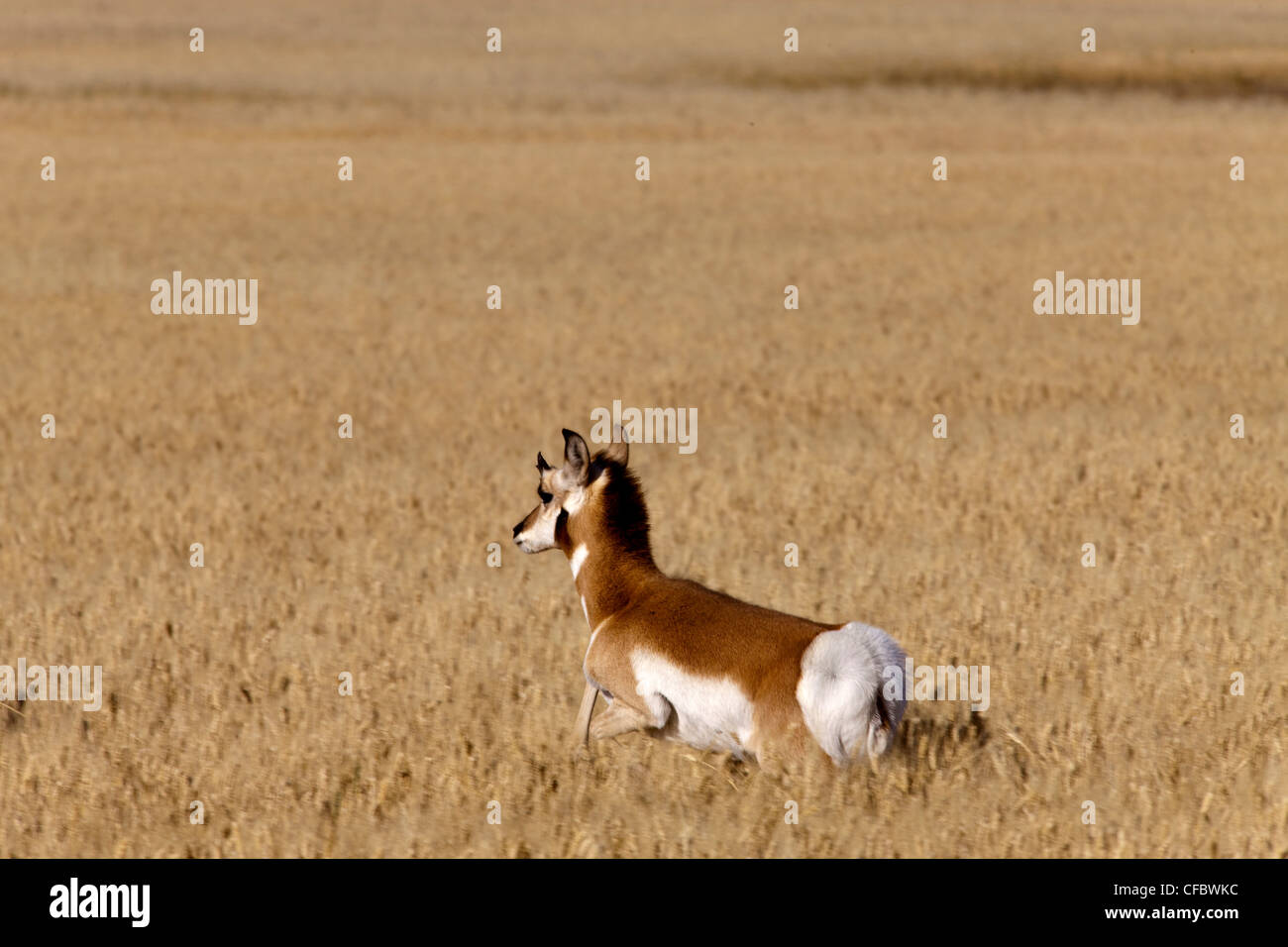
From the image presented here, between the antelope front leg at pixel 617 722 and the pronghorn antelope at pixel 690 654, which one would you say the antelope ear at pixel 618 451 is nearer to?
the pronghorn antelope at pixel 690 654

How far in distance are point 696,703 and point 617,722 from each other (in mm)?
420

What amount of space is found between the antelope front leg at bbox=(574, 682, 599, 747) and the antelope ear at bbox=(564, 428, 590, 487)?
852mm

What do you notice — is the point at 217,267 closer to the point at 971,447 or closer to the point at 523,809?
the point at 971,447

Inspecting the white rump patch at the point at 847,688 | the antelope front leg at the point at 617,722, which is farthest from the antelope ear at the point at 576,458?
the white rump patch at the point at 847,688

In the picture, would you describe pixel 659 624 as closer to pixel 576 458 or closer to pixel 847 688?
pixel 576 458

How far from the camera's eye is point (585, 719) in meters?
6.59

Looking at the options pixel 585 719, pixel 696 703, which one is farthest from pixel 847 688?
pixel 585 719

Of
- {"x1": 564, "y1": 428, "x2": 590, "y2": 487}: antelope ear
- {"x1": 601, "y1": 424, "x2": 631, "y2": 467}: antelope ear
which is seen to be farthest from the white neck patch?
{"x1": 601, "y1": 424, "x2": 631, "y2": 467}: antelope ear

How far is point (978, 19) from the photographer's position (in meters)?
73.9

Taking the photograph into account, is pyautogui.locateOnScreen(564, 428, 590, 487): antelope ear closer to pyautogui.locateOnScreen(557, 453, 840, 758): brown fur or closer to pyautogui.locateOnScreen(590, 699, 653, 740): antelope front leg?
pyautogui.locateOnScreen(557, 453, 840, 758): brown fur

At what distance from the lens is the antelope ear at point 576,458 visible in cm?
660

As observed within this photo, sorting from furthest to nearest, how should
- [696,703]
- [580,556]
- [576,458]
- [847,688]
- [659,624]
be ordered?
1. [580,556]
2. [576,458]
3. [659,624]
4. [696,703]
5. [847,688]

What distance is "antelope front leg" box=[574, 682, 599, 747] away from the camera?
6.55 meters

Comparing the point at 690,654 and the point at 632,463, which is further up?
the point at 632,463
